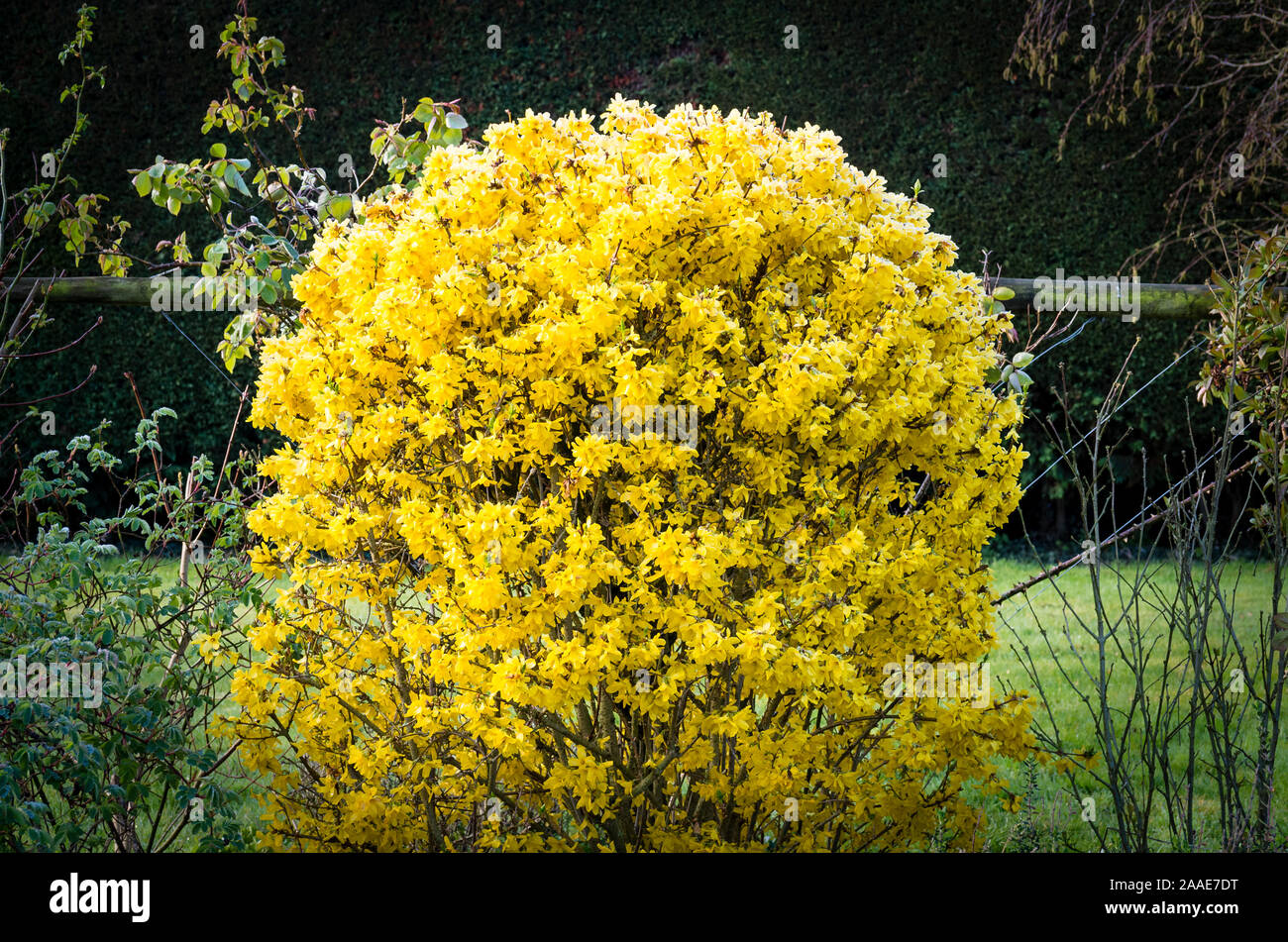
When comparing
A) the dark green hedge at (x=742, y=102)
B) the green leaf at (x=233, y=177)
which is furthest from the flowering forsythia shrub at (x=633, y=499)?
the dark green hedge at (x=742, y=102)

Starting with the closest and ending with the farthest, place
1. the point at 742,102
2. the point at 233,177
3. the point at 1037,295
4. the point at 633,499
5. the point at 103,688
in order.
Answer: the point at 633,499
the point at 103,688
the point at 233,177
the point at 1037,295
the point at 742,102

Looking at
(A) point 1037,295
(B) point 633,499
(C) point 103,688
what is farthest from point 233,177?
(A) point 1037,295

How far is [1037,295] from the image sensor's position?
15.6 feet

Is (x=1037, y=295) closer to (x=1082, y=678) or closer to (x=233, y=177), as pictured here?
(x=1082, y=678)

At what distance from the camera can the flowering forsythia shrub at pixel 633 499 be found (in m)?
2.45

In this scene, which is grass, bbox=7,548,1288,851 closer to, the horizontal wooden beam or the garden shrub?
the garden shrub

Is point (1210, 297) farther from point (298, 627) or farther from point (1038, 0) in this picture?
point (298, 627)

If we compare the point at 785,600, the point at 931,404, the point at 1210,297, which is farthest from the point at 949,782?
the point at 1210,297

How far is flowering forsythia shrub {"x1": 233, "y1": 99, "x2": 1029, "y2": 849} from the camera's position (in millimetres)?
2451

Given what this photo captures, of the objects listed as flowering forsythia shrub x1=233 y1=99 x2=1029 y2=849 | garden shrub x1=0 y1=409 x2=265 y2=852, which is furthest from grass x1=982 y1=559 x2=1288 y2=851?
garden shrub x1=0 y1=409 x2=265 y2=852

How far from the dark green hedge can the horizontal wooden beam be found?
5.22ft

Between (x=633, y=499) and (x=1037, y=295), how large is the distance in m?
2.93

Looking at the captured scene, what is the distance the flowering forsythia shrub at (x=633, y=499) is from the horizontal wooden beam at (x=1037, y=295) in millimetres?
1814

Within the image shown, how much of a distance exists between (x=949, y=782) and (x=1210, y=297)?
3553 mm
